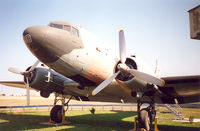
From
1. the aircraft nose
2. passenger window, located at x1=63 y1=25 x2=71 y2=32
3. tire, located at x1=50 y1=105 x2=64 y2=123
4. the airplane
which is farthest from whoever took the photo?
tire, located at x1=50 y1=105 x2=64 y2=123

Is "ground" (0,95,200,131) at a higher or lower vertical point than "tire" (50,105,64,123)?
lower

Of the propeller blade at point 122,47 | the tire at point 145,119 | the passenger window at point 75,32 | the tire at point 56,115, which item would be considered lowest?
the tire at point 56,115

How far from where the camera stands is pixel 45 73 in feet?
40.6

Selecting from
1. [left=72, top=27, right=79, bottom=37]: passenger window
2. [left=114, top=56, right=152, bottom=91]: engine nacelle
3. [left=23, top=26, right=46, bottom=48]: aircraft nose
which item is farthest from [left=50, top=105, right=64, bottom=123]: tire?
[left=23, top=26, right=46, bottom=48]: aircraft nose

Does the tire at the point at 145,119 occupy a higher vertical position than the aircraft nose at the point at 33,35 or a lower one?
lower

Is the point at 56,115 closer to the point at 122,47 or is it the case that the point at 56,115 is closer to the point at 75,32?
the point at 75,32

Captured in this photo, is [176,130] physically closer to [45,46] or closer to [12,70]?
[45,46]

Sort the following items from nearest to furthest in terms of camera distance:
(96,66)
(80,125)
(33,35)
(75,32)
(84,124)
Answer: (33,35) < (75,32) < (96,66) < (80,125) < (84,124)

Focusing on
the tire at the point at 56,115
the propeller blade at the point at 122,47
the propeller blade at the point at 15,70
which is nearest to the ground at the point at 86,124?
the tire at the point at 56,115

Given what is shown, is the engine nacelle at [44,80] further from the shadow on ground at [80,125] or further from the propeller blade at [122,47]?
the propeller blade at [122,47]

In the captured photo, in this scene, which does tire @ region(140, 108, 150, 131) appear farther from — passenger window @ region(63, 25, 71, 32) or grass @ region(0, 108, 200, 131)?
passenger window @ region(63, 25, 71, 32)

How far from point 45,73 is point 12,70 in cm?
280

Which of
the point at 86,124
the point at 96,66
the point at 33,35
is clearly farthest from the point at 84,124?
the point at 33,35

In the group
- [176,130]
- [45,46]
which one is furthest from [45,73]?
[176,130]
